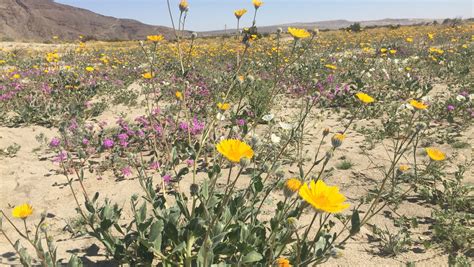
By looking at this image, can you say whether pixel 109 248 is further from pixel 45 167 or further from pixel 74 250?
pixel 45 167

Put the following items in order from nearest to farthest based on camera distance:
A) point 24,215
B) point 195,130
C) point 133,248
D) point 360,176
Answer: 1. point 24,215
2. point 133,248
3. point 360,176
4. point 195,130

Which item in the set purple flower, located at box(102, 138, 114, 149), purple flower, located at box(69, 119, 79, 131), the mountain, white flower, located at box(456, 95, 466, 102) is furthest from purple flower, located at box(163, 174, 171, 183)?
the mountain

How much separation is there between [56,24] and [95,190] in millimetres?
70389

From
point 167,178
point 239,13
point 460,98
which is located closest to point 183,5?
point 239,13

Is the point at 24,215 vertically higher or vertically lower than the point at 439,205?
higher

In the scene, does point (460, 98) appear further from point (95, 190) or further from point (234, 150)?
point (95, 190)

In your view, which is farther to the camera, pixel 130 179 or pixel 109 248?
pixel 130 179

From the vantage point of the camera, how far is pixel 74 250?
9.23 ft

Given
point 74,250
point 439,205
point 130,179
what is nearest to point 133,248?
point 74,250

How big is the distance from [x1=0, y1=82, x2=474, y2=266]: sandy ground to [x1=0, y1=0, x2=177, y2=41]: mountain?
41320 millimetres

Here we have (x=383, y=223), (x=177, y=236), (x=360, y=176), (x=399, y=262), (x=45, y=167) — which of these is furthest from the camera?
(x=45, y=167)

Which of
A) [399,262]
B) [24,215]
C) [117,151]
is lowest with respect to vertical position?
[399,262]

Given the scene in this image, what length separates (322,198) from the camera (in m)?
1.60

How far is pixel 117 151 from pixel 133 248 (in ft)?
8.50
